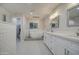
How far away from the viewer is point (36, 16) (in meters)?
2.83

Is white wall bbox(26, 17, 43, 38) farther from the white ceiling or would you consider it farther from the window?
the white ceiling

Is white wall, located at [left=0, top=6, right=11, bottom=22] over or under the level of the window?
over

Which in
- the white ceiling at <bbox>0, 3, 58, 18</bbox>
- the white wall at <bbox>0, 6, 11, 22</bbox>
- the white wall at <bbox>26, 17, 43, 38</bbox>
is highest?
the white ceiling at <bbox>0, 3, 58, 18</bbox>

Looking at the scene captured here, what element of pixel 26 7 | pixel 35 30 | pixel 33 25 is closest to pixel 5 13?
pixel 26 7

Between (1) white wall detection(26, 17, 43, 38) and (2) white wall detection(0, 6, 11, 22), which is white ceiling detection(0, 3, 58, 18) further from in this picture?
(1) white wall detection(26, 17, 43, 38)

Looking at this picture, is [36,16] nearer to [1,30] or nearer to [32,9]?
[32,9]

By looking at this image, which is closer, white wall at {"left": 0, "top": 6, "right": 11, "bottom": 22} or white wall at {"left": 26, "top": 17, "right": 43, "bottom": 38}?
white wall at {"left": 0, "top": 6, "right": 11, "bottom": 22}

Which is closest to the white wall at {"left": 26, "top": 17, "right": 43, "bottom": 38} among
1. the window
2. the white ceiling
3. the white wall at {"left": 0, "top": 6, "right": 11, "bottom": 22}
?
the window

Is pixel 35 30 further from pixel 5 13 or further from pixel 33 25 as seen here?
pixel 5 13

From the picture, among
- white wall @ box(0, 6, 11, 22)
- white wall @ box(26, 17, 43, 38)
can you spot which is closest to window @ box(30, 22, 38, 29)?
white wall @ box(26, 17, 43, 38)

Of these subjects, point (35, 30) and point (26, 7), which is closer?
point (26, 7)

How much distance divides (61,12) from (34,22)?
1.20 metres

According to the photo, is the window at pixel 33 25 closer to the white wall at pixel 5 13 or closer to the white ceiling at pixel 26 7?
the white ceiling at pixel 26 7
